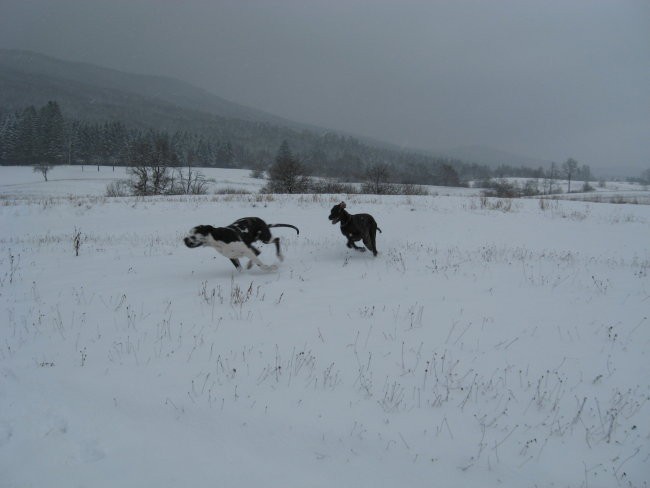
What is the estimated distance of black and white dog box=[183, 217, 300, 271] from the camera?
22.7ft

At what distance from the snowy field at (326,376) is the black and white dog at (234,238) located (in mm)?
602

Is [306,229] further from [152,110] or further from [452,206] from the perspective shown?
[152,110]

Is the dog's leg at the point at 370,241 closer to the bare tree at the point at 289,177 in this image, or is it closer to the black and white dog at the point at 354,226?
the black and white dog at the point at 354,226

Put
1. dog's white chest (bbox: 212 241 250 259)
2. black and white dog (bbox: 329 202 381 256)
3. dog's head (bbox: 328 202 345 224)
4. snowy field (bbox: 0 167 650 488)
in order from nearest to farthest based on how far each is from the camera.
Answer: snowy field (bbox: 0 167 650 488), dog's white chest (bbox: 212 241 250 259), dog's head (bbox: 328 202 345 224), black and white dog (bbox: 329 202 381 256)

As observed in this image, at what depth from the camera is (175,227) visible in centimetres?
1580

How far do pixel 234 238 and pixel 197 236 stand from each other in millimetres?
747

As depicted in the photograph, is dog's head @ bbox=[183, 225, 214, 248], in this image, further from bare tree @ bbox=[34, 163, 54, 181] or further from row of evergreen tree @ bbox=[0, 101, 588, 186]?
bare tree @ bbox=[34, 163, 54, 181]

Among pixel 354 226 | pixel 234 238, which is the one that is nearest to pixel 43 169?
pixel 354 226

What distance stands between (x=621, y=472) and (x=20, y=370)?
18.6ft

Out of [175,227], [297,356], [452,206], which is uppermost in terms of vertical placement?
[452,206]

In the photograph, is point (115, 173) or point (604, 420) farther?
point (115, 173)

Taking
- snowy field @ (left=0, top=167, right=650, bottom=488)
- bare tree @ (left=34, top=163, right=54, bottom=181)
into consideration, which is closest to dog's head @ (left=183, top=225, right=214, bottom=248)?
snowy field @ (left=0, top=167, right=650, bottom=488)

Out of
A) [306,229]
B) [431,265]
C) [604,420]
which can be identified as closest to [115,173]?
[306,229]

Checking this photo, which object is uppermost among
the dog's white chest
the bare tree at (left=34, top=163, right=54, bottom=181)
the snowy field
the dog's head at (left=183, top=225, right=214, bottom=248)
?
the bare tree at (left=34, top=163, right=54, bottom=181)
